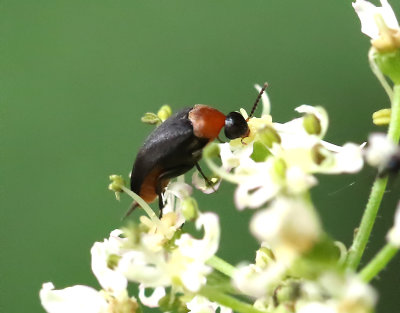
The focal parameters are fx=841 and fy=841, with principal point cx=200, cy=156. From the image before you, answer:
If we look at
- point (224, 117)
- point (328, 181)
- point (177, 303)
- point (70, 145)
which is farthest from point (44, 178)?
point (177, 303)

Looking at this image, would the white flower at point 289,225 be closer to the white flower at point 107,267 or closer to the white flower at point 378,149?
the white flower at point 378,149

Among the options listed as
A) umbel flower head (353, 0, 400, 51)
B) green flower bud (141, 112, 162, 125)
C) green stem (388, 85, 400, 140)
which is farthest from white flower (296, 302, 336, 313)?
green flower bud (141, 112, 162, 125)

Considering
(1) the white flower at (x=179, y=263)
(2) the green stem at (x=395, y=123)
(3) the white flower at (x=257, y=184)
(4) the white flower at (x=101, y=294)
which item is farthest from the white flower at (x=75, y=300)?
(2) the green stem at (x=395, y=123)

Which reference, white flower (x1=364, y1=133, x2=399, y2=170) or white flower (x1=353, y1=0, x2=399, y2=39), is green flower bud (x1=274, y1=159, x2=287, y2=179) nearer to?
white flower (x1=364, y1=133, x2=399, y2=170)

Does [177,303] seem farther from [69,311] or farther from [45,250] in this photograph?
[45,250]

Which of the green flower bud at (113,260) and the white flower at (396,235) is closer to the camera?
the white flower at (396,235)

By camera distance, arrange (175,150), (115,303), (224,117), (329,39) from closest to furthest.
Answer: (115,303) → (175,150) → (224,117) → (329,39)
